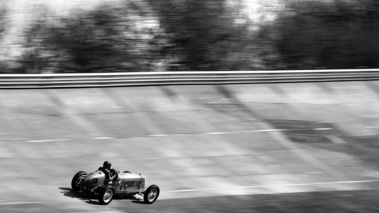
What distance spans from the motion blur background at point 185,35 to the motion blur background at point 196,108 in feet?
0.14

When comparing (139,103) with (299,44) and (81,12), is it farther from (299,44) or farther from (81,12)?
(299,44)

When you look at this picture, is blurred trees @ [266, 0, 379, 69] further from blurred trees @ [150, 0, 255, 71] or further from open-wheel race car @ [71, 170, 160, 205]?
open-wheel race car @ [71, 170, 160, 205]

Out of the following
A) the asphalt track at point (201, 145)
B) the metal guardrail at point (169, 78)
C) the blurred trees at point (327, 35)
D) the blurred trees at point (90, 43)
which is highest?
the blurred trees at point (327, 35)

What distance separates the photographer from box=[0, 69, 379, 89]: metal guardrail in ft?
63.7

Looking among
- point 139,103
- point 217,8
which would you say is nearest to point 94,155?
point 139,103

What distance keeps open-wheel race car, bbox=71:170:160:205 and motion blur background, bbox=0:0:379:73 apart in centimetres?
1140

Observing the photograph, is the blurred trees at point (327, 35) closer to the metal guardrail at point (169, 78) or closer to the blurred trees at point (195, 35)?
the blurred trees at point (195, 35)

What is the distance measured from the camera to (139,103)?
19.4 meters

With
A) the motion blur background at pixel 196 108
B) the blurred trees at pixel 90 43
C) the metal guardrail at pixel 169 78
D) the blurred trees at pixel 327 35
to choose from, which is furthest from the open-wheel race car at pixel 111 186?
the blurred trees at pixel 327 35

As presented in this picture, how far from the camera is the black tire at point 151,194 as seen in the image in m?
12.5

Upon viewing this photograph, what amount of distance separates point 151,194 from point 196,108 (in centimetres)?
728

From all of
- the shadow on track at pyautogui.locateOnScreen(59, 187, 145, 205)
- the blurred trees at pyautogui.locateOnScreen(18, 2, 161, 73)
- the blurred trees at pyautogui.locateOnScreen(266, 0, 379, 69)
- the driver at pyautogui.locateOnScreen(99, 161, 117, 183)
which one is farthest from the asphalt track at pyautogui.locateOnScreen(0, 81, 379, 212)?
the blurred trees at pyautogui.locateOnScreen(18, 2, 161, 73)

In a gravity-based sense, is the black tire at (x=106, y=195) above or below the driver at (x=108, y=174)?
below

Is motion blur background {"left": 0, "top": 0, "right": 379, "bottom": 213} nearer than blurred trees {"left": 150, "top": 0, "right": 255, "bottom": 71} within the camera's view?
Yes
